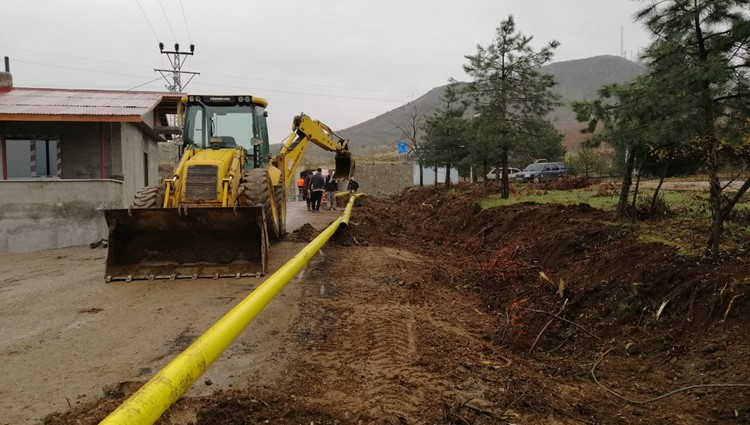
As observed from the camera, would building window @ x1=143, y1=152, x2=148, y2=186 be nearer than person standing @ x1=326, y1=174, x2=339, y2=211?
Yes

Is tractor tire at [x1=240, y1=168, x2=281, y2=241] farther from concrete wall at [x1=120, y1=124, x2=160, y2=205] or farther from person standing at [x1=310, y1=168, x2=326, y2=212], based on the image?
person standing at [x1=310, y1=168, x2=326, y2=212]

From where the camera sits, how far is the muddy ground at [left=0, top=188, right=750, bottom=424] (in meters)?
4.18

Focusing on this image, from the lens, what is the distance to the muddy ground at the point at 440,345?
4176mm

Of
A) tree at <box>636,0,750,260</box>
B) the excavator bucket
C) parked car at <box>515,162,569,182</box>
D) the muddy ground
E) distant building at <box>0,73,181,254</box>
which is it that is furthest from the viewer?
parked car at <box>515,162,569,182</box>

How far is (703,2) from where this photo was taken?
7.04 metres

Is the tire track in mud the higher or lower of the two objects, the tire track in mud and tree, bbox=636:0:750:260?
the lower

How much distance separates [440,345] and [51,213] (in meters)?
13.1

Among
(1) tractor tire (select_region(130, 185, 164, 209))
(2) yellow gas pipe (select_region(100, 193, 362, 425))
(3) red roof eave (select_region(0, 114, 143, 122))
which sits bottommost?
(2) yellow gas pipe (select_region(100, 193, 362, 425))

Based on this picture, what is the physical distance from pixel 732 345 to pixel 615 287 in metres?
2.17

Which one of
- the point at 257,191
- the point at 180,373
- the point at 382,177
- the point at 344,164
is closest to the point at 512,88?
the point at 344,164

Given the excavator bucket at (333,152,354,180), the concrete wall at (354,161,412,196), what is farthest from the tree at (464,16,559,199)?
the concrete wall at (354,161,412,196)

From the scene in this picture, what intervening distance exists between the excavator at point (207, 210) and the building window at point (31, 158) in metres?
8.38

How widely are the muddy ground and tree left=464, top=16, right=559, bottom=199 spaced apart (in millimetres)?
11121

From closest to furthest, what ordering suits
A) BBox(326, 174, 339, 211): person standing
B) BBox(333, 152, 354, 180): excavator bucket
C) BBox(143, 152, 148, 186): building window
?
BBox(333, 152, 354, 180): excavator bucket
BBox(143, 152, 148, 186): building window
BBox(326, 174, 339, 211): person standing
